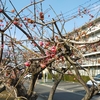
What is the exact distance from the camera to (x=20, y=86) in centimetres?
470

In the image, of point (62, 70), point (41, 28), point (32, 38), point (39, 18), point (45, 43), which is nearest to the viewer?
point (45, 43)

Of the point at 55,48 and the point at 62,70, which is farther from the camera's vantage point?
the point at 62,70

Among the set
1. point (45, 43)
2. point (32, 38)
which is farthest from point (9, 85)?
point (45, 43)

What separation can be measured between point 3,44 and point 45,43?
1.59 meters

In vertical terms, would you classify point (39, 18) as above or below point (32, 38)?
above

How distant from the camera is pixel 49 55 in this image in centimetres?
272

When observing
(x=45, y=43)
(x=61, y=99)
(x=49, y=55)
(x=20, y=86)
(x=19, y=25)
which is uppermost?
(x=19, y=25)

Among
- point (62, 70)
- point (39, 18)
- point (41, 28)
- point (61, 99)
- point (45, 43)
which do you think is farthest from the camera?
point (61, 99)

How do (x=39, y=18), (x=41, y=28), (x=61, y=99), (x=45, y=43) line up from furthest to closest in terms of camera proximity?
(x=61, y=99) < (x=41, y=28) < (x=39, y=18) < (x=45, y=43)

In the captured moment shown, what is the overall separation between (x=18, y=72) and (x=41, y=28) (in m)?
0.95

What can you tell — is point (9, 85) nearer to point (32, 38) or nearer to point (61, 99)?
point (32, 38)

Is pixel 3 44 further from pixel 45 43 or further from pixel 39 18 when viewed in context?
pixel 45 43

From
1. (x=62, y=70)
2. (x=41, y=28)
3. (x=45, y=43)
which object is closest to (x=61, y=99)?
(x=62, y=70)

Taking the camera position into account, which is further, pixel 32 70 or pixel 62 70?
pixel 62 70
